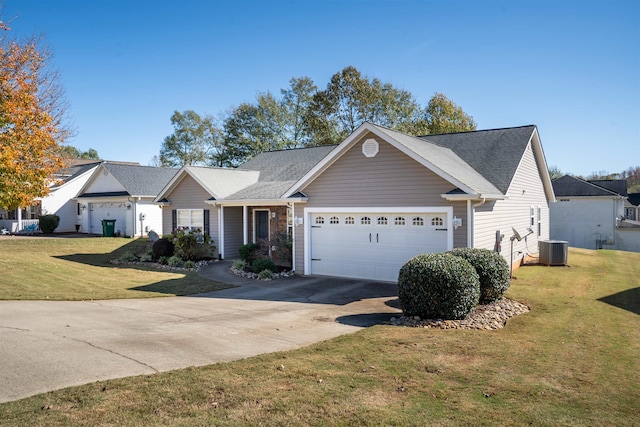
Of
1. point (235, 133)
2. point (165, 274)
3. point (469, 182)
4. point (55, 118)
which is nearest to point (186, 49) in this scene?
point (55, 118)

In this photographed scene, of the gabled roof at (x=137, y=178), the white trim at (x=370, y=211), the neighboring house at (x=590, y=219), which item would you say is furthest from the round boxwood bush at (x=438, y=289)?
the neighboring house at (x=590, y=219)

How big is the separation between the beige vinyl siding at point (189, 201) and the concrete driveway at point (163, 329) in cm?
826

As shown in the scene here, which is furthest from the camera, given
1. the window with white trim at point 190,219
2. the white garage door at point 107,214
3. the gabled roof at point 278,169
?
the white garage door at point 107,214

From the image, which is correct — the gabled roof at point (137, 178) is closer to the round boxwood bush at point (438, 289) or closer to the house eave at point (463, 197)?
the house eave at point (463, 197)

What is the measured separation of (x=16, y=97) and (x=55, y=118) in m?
3.05

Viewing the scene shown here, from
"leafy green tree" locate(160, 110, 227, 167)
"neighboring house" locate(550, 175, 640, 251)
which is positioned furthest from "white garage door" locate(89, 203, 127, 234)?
"neighboring house" locate(550, 175, 640, 251)

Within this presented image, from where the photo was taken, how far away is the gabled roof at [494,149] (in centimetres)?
1702

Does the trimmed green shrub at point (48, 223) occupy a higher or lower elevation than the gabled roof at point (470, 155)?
lower

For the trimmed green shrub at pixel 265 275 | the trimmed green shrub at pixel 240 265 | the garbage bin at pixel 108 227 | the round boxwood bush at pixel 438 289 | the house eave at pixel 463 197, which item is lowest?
the trimmed green shrub at pixel 265 275

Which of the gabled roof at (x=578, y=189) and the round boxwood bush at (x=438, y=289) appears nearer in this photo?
the round boxwood bush at (x=438, y=289)

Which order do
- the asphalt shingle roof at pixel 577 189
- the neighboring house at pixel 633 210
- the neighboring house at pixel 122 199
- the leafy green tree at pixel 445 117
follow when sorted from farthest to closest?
1. the neighboring house at pixel 633 210
2. the leafy green tree at pixel 445 117
3. the asphalt shingle roof at pixel 577 189
4. the neighboring house at pixel 122 199

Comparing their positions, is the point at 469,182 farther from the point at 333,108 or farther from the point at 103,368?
the point at 333,108

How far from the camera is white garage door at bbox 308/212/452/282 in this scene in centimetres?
1452

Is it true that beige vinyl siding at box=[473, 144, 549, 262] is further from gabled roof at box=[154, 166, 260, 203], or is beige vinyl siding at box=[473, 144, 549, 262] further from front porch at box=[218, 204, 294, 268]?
gabled roof at box=[154, 166, 260, 203]
